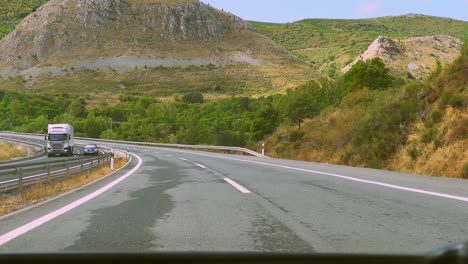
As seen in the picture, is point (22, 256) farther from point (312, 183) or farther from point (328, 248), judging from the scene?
point (312, 183)

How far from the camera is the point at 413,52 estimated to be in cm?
12244

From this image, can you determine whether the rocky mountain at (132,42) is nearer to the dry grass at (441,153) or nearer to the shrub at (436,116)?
the shrub at (436,116)

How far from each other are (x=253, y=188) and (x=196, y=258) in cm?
976

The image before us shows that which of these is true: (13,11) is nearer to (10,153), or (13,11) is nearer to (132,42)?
(132,42)

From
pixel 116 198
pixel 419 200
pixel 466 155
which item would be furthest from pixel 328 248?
pixel 466 155

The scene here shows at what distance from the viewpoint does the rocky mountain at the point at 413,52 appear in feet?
363

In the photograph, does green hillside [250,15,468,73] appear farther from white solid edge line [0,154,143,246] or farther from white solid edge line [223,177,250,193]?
white solid edge line [0,154,143,246]

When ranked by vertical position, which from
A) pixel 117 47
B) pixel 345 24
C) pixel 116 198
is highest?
pixel 345 24

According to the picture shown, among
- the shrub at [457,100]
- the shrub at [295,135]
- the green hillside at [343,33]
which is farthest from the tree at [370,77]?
the green hillside at [343,33]

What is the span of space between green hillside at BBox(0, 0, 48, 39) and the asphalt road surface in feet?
638

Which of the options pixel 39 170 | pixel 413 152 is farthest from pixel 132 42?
pixel 413 152

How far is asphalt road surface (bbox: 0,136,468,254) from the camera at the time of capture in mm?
5727

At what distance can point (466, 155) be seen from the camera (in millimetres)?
16109

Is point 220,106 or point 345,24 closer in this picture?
point 220,106
